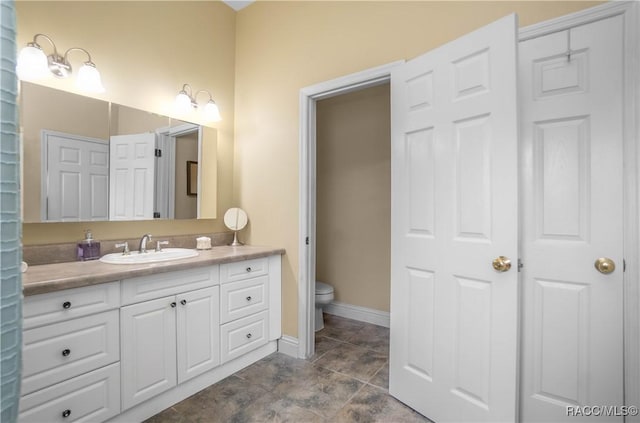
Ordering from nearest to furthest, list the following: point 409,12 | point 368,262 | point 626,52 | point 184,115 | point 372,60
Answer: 1. point 626,52
2. point 409,12
3. point 372,60
4. point 184,115
5. point 368,262

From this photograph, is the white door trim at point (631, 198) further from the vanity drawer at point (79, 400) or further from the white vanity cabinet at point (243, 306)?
the vanity drawer at point (79, 400)

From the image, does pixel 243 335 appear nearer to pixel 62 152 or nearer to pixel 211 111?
pixel 62 152

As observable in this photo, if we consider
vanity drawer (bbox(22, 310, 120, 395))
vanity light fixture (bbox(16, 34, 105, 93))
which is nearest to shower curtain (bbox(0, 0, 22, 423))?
vanity drawer (bbox(22, 310, 120, 395))

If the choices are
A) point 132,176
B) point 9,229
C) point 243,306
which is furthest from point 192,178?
point 9,229

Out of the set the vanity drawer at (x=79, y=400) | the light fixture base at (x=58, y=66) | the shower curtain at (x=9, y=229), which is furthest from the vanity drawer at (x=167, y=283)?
the shower curtain at (x=9, y=229)

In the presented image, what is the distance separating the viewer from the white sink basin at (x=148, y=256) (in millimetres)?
1834

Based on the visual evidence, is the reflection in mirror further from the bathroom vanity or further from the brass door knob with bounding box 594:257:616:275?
the brass door knob with bounding box 594:257:616:275

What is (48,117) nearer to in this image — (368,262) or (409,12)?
(409,12)

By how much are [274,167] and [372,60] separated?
3.65 feet

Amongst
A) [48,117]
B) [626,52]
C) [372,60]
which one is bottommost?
[48,117]

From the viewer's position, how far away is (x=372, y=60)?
7.02 ft

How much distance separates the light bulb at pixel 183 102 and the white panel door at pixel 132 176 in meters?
0.34

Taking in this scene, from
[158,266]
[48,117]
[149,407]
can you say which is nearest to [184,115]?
[48,117]

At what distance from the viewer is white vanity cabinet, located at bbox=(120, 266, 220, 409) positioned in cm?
164
